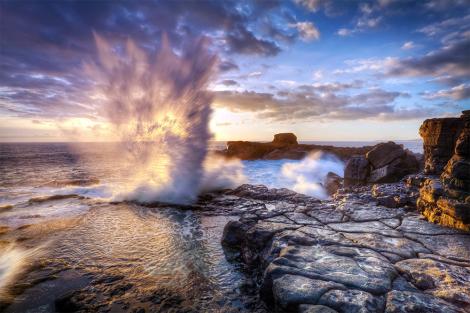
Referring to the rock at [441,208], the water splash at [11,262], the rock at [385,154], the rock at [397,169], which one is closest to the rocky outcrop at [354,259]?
the rock at [441,208]

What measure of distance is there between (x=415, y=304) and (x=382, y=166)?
11.1m

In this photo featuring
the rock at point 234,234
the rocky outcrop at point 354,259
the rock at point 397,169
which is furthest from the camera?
the rock at point 397,169

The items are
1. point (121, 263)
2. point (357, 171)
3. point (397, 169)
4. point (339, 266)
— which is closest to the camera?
point (339, 266)

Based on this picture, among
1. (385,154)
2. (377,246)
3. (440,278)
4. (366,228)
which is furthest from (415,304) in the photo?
(385,154)

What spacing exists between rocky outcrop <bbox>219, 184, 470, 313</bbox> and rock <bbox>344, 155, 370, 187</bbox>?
271 inches

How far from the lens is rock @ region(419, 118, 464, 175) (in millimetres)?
6891

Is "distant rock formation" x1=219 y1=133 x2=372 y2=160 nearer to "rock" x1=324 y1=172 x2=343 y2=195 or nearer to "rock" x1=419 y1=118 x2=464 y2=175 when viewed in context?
"rock" x1=324 y1=172 x2=343 y2=195

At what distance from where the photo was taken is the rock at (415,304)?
8.48ft

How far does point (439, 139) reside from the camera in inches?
280

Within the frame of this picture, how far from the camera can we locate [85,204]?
430 inches

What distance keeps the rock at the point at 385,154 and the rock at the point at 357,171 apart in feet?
1.22

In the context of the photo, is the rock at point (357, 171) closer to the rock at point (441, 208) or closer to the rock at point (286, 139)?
the rock at point (441, 208)

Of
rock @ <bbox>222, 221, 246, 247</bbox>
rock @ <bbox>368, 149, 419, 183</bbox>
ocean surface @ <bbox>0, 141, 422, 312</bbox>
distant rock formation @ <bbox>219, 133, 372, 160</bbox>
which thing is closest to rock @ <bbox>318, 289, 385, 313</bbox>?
ocean surface @ <bbox>0, 141, 422, 312</bbox>

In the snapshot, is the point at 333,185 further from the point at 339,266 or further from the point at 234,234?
the point at 339,266
